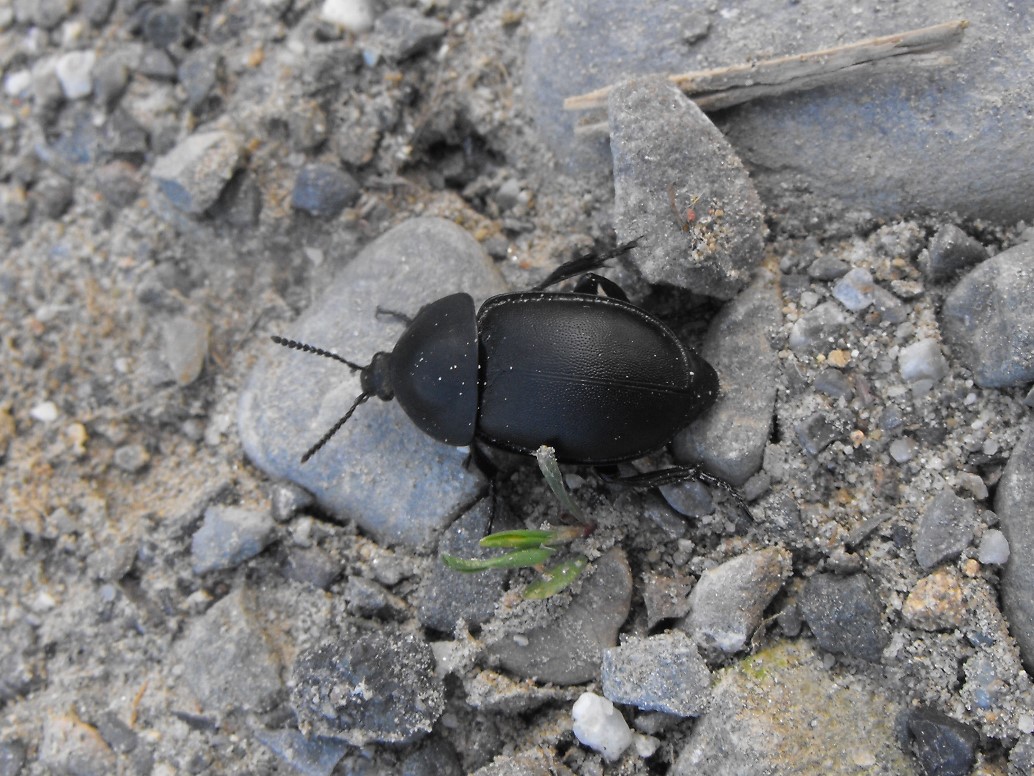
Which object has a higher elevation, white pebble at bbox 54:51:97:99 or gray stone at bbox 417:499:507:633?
white pebble at bbox 54:51:97:99

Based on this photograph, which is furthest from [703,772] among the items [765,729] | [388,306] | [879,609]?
[388,306]

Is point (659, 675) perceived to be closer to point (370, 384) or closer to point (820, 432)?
point (820, 432)

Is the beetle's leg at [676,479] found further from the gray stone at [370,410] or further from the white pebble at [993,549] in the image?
the white pebble at [993,549]

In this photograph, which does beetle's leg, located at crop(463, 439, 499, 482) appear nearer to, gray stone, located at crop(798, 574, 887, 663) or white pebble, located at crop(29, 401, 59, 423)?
gray stone, located at crop(798, 574, 887, 663)

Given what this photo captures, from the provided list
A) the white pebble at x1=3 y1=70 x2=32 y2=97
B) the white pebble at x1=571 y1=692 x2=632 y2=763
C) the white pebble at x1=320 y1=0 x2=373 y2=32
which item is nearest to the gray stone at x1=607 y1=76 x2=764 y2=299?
the white pebble at x1=320 y1=0 x2=373 y2=32

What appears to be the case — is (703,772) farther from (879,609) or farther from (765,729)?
(879,609)

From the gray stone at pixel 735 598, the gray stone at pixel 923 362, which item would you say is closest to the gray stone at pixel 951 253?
the gray stone at pixel 923 362
